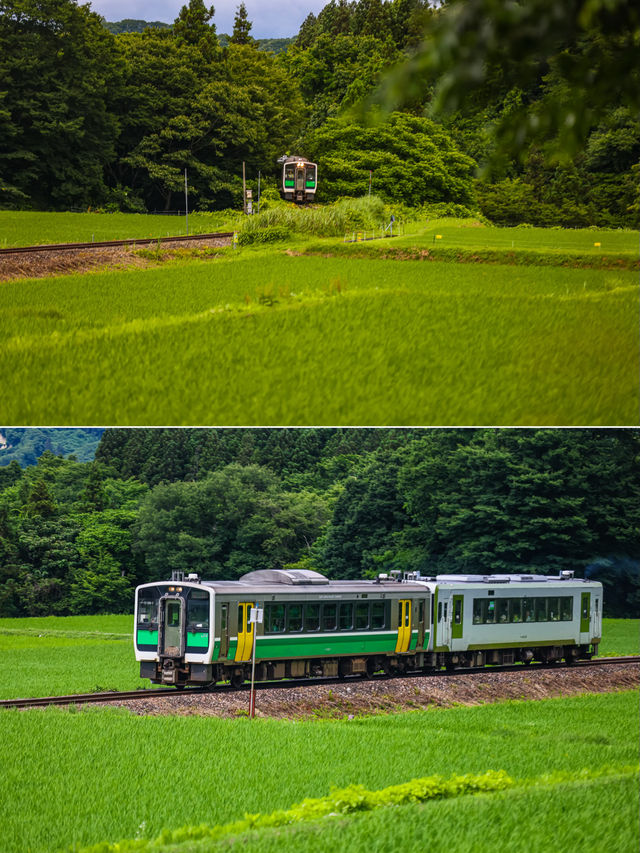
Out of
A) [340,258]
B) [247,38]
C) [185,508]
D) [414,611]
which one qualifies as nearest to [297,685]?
[414,611]

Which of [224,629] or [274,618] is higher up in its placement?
[224,629]


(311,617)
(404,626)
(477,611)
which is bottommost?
(477,611)

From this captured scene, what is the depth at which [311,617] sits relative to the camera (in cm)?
1516

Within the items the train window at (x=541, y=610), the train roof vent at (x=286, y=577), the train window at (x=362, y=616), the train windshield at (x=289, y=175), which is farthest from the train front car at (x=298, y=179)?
the train window at (x=362, y=616)

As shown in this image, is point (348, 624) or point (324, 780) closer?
point (324, 780)

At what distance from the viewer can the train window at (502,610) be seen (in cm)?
1811

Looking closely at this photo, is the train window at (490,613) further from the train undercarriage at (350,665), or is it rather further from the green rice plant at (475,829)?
the green rice plant at (475,829)

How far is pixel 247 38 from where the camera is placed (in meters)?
49.9

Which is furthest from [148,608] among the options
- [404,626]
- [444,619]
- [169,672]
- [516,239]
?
[516,239]

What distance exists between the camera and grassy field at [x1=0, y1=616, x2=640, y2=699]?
15.2 meters

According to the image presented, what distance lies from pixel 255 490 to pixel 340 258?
13.5m

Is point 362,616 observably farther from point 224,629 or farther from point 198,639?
point 198,639

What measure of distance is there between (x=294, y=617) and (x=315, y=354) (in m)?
4.49

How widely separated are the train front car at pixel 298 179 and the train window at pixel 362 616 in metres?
28.7
